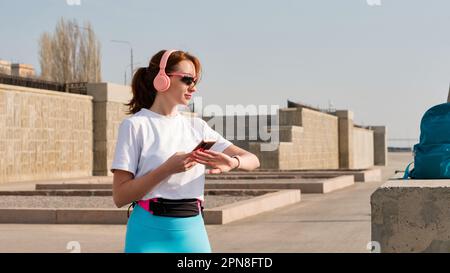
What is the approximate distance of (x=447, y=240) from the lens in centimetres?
439

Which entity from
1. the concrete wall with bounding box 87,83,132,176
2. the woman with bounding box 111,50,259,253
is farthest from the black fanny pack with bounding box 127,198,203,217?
the concrete wall with bounding box 87,83,132,176

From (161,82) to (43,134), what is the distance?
90.8ft

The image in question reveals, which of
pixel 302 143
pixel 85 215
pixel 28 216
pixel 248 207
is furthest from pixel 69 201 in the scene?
pixel 302 143

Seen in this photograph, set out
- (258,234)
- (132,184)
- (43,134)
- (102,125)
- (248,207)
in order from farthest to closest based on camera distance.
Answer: (102,125) → (43,134) → (248,207) → (258,234) → (132,184)

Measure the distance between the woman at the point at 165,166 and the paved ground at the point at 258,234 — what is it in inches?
245

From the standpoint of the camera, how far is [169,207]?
288 cm

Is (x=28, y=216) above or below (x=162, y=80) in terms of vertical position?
below

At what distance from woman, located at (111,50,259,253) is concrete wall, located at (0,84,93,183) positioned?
82.0ft

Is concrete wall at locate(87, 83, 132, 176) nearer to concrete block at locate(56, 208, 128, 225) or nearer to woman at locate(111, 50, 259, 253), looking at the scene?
concrete block at locate(56, 208, 128, 225)

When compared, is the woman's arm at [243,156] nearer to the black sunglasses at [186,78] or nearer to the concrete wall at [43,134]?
the black sunglasses at [186,78]

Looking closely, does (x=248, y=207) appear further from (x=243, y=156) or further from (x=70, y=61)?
(x=70, y=61)

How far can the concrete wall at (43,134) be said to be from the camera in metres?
27.4

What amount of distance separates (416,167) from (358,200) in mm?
12782
